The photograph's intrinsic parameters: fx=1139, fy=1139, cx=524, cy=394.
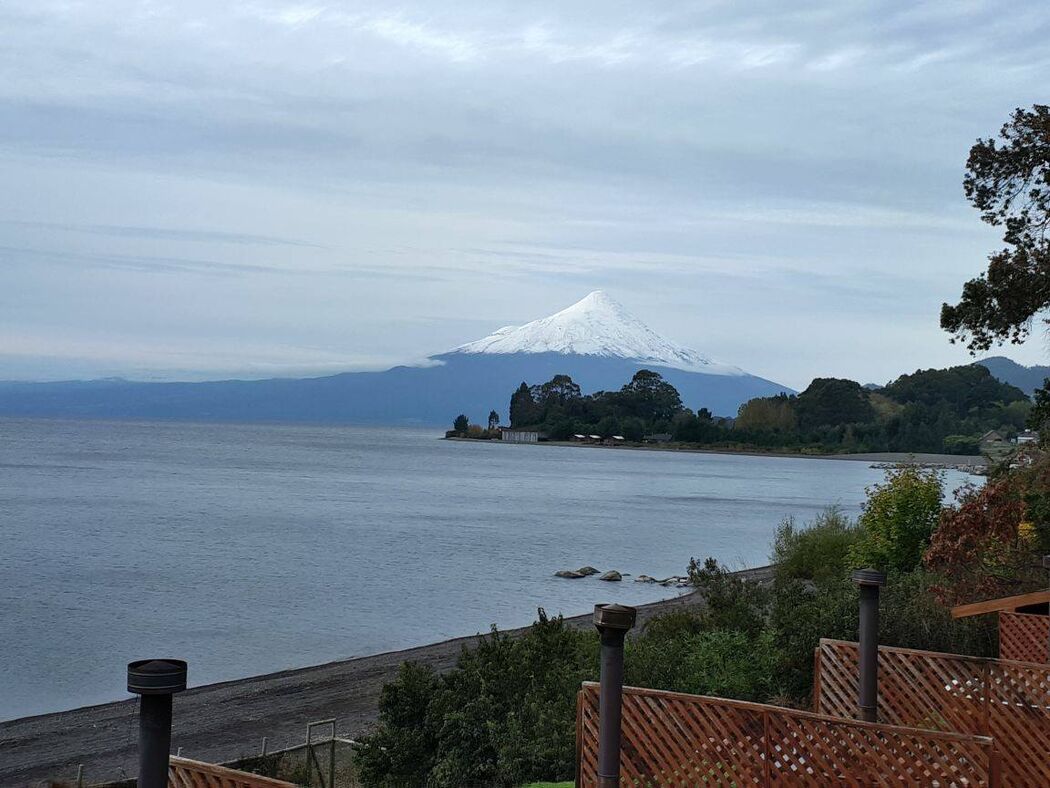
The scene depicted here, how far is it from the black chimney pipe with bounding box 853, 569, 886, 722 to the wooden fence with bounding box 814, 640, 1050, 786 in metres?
0.82

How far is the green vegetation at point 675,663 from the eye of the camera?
12.5m

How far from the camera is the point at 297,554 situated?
176ft

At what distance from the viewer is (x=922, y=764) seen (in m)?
7.15

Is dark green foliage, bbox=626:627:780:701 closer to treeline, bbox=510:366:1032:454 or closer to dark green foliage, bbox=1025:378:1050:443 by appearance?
dark green foliage, bbox=1025:378:1050:443

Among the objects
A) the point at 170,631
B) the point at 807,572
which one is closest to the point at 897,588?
the point at 807,572

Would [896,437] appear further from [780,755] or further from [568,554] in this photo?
[780,755]

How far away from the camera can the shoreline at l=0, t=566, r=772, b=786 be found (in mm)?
19953

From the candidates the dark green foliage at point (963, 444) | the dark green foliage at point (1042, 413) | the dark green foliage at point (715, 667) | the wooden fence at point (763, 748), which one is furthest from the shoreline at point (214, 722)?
the dark green foliage at point (963, 444)

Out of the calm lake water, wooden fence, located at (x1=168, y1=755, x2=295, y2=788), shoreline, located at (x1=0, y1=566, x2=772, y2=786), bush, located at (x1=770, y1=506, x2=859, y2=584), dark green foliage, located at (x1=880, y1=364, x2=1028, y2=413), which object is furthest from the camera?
dark green foliage, located at (x1=880, y1=364, x2=1028, y2=413)

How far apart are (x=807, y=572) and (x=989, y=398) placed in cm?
15640

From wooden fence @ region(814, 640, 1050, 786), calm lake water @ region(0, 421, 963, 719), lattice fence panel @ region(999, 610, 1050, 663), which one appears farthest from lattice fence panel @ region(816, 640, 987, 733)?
calm lake water @ region(0, 421, 963, 719)

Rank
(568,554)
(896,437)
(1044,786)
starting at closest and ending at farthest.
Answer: (1044,786) → (568,554) → (896,437)

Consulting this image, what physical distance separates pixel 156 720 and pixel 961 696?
688 centimetres

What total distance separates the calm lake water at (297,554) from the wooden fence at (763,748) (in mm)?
21267
